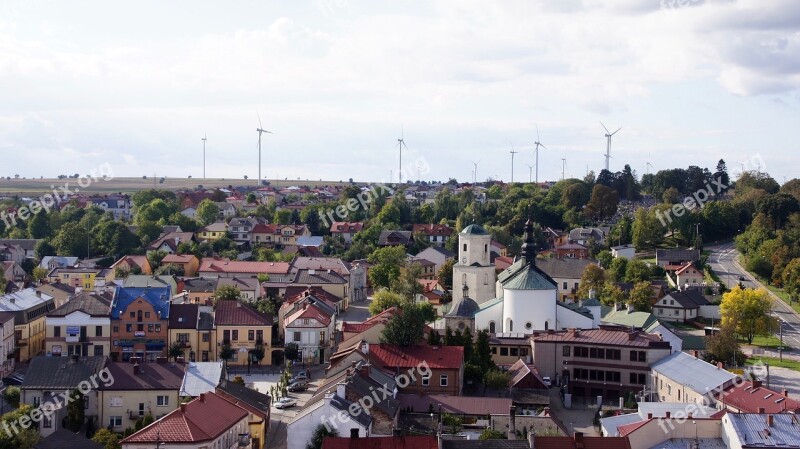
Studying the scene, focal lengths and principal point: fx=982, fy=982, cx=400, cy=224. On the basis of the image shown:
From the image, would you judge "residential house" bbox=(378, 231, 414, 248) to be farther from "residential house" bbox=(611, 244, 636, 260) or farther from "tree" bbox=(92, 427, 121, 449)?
"tree" bbox=(92, 427, 121, 449)

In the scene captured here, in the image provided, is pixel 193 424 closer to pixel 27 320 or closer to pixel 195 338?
pixel 195 338

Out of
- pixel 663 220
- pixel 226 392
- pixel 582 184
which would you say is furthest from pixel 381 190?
pixel 226 392

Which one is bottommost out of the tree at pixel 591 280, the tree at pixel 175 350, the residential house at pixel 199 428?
the tree at pixel 175 350

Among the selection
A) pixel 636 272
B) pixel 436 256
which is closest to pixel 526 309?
pixel 636 272

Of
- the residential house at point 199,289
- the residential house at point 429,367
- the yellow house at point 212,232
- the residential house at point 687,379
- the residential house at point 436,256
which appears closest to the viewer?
the residential house at point 687,379

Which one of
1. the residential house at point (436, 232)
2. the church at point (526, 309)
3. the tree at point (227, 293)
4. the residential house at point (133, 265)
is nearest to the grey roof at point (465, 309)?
the church at point (526, 309)

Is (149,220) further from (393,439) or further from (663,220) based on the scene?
(393,439)

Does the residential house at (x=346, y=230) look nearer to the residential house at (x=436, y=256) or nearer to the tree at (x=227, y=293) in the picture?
the residential house at (x=436, y=256)
